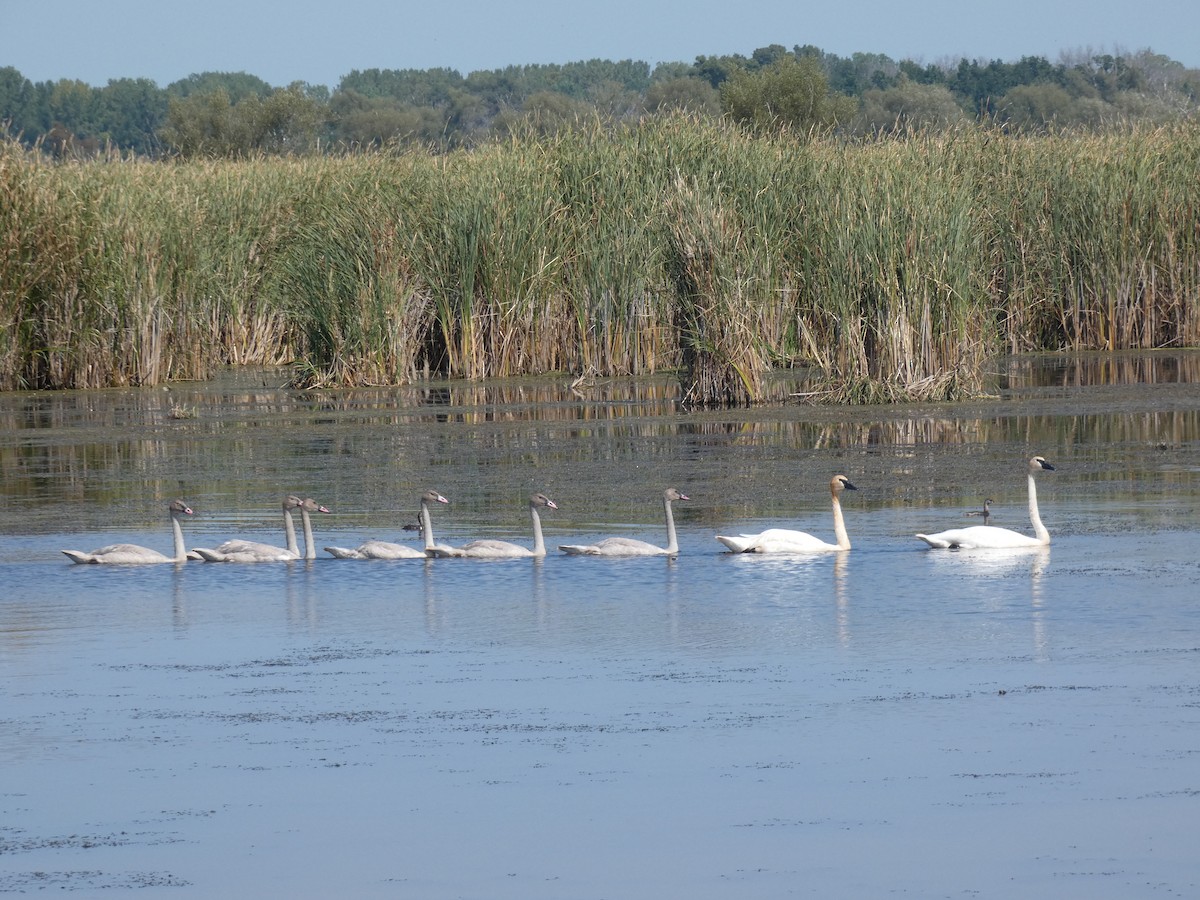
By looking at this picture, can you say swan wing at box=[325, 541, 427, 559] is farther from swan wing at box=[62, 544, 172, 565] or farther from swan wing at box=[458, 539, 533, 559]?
swan wing at box=[62, 544, 172, 565]

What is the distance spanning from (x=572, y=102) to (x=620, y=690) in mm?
Result: 62544

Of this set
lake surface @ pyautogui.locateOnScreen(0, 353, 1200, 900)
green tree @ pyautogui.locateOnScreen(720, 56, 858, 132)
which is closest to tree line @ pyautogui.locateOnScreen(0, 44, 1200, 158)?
green tree @ pyautogui.locateOnScreen(720, 56, 858, 132)

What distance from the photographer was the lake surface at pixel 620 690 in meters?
6.71

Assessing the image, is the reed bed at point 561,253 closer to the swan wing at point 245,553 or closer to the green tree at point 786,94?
the swan wing at point 245,553

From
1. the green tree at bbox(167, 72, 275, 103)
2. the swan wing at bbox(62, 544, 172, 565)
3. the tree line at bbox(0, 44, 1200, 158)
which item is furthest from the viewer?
the green tree at bbox(167, 72, 275, 103)

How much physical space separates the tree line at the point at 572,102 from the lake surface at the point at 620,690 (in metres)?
11.0

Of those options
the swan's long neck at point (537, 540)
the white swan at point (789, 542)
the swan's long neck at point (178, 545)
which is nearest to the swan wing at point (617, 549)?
the swan's long neck at point (537, 540)

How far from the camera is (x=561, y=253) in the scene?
2597 cm

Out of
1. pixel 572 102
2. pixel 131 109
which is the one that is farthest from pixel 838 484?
pixel 131 109

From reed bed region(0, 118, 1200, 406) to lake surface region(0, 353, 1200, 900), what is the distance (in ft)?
24.2

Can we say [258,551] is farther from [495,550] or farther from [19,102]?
[19,102]

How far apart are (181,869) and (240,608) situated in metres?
5.23

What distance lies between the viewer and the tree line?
36469 mm

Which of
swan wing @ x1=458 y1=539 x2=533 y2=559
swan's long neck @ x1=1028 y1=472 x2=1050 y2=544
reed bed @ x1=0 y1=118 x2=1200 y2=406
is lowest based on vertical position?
swan wing @ x1=458 y1=539 x2=533 y2=559
